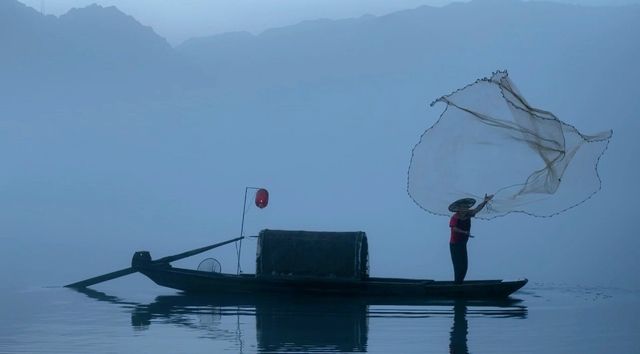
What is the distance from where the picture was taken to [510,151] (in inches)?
763

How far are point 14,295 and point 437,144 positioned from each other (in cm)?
891

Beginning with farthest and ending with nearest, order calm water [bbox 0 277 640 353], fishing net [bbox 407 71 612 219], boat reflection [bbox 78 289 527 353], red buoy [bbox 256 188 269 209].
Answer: red buoy [bbox 256 188 269 209], fishing net [bbox 407 71 612 219], boat reflection [bbox 78 289 527 353], calm water [bbox 0 277 640 353]

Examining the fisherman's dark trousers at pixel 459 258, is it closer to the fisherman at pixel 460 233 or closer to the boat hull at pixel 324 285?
the fisherman at pixel 460 233

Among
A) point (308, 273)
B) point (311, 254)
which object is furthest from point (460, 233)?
point (308, 273)

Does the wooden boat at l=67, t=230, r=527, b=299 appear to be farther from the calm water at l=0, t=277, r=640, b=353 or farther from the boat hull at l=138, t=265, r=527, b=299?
the calm water at l=0, t=277, r=640, b=353

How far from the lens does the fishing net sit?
61.0ft

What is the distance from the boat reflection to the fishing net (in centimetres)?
209

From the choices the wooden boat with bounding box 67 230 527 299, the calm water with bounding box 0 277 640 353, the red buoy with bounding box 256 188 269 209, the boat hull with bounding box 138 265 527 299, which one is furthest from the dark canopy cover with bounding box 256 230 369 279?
the red buoy with bounding box 256 188 269 209

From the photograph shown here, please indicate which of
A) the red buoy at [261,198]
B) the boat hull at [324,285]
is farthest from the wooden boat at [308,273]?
the red buoy at [261,198]

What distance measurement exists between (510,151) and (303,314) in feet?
17.7

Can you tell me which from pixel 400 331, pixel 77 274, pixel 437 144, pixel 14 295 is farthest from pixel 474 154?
pixel 77 274

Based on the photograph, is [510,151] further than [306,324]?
Yes

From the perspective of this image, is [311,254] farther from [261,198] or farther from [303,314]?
[303,314]

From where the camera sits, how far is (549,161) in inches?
749
